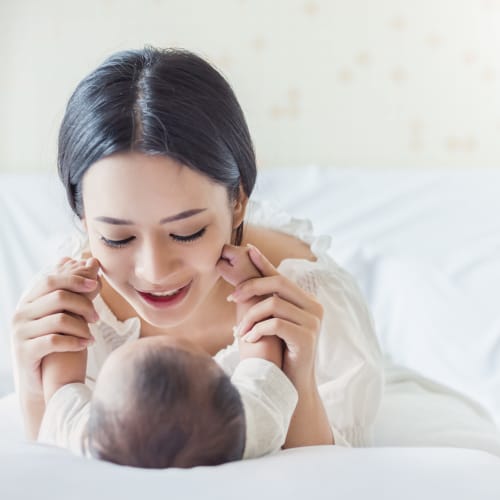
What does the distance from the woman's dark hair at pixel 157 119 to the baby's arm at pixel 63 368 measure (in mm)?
98

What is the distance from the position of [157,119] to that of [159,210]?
12cm

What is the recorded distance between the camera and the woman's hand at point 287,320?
3.15 ft

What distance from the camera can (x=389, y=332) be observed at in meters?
1.82

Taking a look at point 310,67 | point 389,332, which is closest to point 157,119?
point 389,332

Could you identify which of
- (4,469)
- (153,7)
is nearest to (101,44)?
(153,7)

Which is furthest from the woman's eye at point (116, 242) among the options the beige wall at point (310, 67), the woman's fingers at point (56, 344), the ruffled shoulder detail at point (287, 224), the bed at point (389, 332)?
the beige wall at point (310, 67)

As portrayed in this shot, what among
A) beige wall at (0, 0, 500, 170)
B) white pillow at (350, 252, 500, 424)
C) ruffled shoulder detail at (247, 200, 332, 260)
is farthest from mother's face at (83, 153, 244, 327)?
beige wall at (0, 0, 500, 170)

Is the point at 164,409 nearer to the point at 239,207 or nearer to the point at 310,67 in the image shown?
the point at 239,207

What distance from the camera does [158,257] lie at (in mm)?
961

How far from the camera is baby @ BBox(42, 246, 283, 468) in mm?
707

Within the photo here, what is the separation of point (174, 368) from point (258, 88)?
89.2 inches

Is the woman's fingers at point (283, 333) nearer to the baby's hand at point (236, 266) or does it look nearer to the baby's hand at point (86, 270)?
the baby's hand at point (236, 266)

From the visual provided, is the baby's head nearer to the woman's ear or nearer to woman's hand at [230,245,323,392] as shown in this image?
woman's hand at [230,245,323,392]

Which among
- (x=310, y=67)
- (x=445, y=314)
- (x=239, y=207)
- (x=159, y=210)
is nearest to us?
(x=159, y=210)
